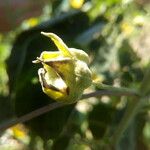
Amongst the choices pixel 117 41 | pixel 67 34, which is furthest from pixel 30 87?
pixel 117 41

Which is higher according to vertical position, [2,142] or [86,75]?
[86,75]

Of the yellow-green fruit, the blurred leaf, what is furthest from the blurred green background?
the yellow-green fruit

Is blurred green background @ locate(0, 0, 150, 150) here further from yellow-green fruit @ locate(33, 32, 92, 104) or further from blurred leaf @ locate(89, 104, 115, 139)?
yellow-green fruit @ locate(33, 32, 92, 104)

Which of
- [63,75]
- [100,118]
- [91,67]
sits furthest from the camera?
[100,118]

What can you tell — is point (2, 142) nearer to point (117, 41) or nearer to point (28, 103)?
point (28, 103)

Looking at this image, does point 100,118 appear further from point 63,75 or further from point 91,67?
point 63,75

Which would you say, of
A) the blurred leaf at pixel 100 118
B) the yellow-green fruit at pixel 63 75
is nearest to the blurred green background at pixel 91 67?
the blurred leaf at pixel 100 118

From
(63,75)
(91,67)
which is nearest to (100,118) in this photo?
(91,67)

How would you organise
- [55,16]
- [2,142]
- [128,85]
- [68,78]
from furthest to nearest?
[55,16] → [128,85] → [2,142] → [68,78]
